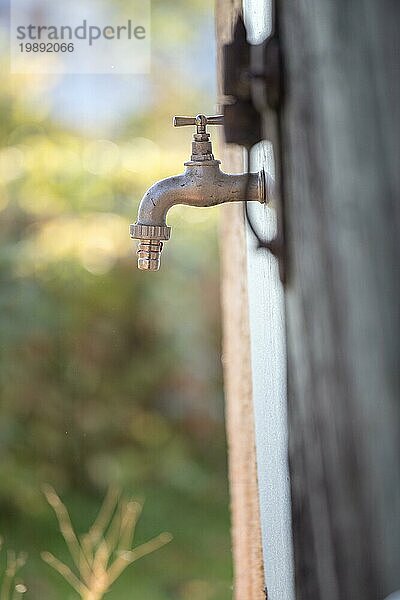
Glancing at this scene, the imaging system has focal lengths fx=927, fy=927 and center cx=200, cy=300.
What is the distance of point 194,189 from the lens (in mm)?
958

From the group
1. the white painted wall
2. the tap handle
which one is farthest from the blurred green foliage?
the tap handle

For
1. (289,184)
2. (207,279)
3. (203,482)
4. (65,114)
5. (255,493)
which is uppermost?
(65,114)

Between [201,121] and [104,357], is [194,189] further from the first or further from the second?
[104,357]

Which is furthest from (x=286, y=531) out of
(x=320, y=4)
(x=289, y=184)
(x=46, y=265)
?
(x=46, y=265)

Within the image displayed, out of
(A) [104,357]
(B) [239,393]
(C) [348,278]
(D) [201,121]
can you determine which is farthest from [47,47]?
(C) [348,278]

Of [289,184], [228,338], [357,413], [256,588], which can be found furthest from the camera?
[228,338]

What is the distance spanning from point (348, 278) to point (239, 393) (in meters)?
1.28

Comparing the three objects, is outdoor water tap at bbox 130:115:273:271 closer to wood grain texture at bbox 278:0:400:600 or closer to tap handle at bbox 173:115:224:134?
tap handle at bbox 173:115:224:134

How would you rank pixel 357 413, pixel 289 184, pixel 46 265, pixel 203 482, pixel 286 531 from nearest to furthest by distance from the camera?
pixel 357 413 < pixel 289 184 < pixel 286 531 < pixel 46 265 < pixel 203 482

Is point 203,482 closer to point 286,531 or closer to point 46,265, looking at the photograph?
point 46,265

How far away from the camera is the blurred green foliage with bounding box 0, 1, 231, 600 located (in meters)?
4.31

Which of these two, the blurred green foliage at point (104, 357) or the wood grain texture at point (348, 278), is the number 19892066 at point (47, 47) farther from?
the wood grain texture at point (348, 278)

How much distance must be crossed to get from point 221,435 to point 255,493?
9.78 feet

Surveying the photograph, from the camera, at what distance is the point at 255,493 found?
1.53 meters
